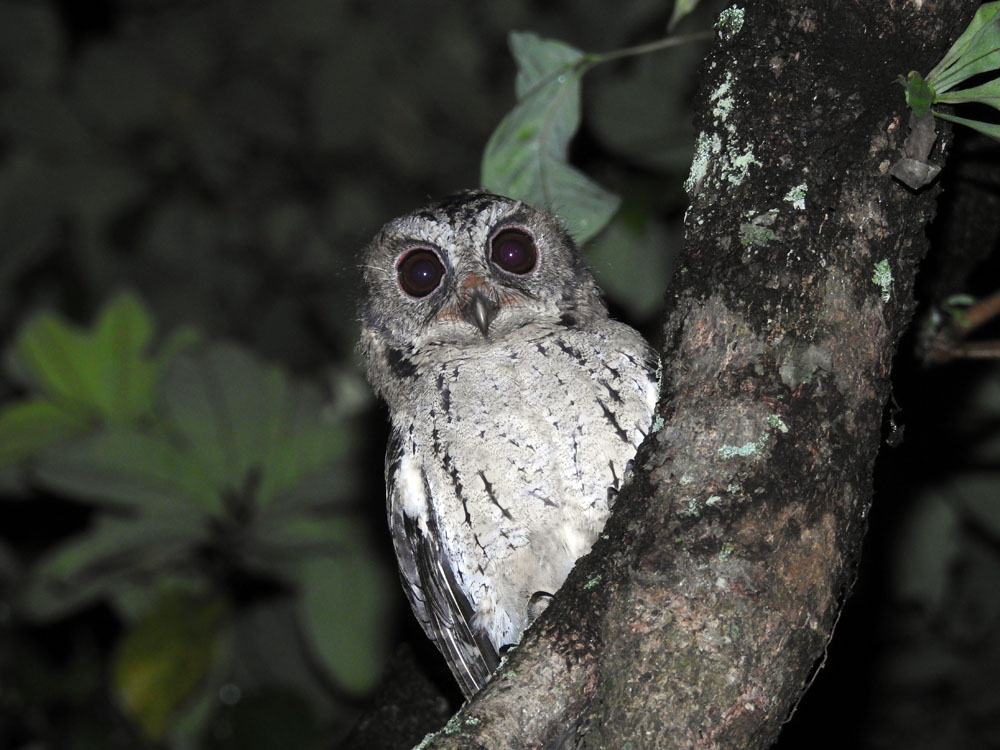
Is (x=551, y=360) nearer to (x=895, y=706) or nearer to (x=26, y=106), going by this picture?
(x=895, y=706)

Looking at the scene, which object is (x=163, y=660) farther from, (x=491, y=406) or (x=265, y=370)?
(x=491, y=406)

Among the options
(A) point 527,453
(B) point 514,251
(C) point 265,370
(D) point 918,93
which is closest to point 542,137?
(B) point 514,251

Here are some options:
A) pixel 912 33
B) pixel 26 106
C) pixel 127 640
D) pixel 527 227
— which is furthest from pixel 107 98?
pixel 912 33

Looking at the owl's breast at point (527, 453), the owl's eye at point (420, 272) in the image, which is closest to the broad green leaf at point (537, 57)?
the owl's eye at point (420, 272)

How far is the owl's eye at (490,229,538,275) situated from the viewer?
8.39ft

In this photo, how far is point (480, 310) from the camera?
2.41 m

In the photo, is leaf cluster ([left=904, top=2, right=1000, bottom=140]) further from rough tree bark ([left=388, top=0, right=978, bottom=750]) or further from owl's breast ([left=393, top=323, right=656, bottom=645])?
owl's breast ([left=393, top=323, right=656, bottom=645])

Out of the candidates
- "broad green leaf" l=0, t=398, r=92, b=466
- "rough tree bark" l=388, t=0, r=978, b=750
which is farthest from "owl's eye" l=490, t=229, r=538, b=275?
"broad green leaf" l=0, t=398, r=92, b=466

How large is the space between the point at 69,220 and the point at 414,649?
3074 mm

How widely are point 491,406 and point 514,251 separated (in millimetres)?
568

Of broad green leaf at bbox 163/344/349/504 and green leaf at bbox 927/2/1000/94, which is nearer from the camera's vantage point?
green leaf at bbox 927/2/1000/94

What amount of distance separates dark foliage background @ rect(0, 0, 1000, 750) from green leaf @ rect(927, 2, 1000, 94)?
2.44 ft

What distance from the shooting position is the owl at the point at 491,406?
2094 mm

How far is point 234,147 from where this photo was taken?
5.10 m
